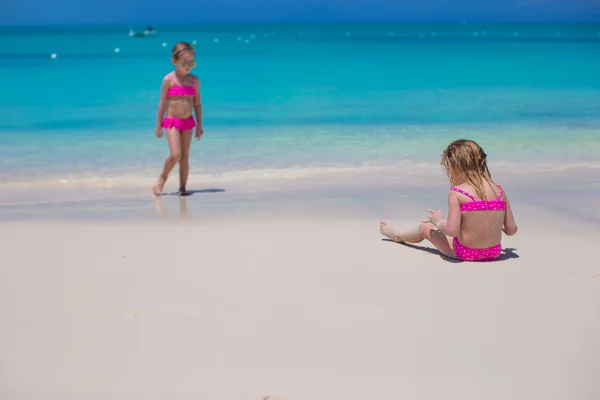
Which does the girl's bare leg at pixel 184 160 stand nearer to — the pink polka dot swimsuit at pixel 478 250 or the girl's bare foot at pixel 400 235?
the girl's bare foot at pixel 400 235

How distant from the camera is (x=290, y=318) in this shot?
164 inches

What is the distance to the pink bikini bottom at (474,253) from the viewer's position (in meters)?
5.22

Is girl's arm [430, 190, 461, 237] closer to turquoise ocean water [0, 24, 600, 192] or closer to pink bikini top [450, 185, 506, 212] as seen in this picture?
pink bikini top [450, 185, 506, 212]

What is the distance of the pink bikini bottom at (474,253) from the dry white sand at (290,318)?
0.22 feet

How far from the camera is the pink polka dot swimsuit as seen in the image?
5.15 metres

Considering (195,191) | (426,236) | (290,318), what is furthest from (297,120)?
(290,318)

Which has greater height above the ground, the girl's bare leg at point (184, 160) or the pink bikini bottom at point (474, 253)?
the girl's bare leg at point (184, 160)

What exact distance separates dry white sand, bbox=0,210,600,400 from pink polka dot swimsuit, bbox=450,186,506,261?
0.07 m

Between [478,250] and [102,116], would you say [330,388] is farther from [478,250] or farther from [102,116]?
[102,116]

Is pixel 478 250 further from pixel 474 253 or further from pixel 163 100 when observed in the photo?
pixel 163 100

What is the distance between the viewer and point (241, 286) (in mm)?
4684

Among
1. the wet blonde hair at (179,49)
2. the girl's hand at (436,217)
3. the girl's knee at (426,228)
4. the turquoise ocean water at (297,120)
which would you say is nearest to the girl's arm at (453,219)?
the girl's hand at (436,217)

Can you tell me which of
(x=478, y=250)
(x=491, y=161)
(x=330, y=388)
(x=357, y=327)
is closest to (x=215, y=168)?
(x=491, y=161)

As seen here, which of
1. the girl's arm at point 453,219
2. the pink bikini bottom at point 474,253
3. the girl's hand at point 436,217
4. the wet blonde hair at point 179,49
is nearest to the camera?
the girl's arm at point 453,219
